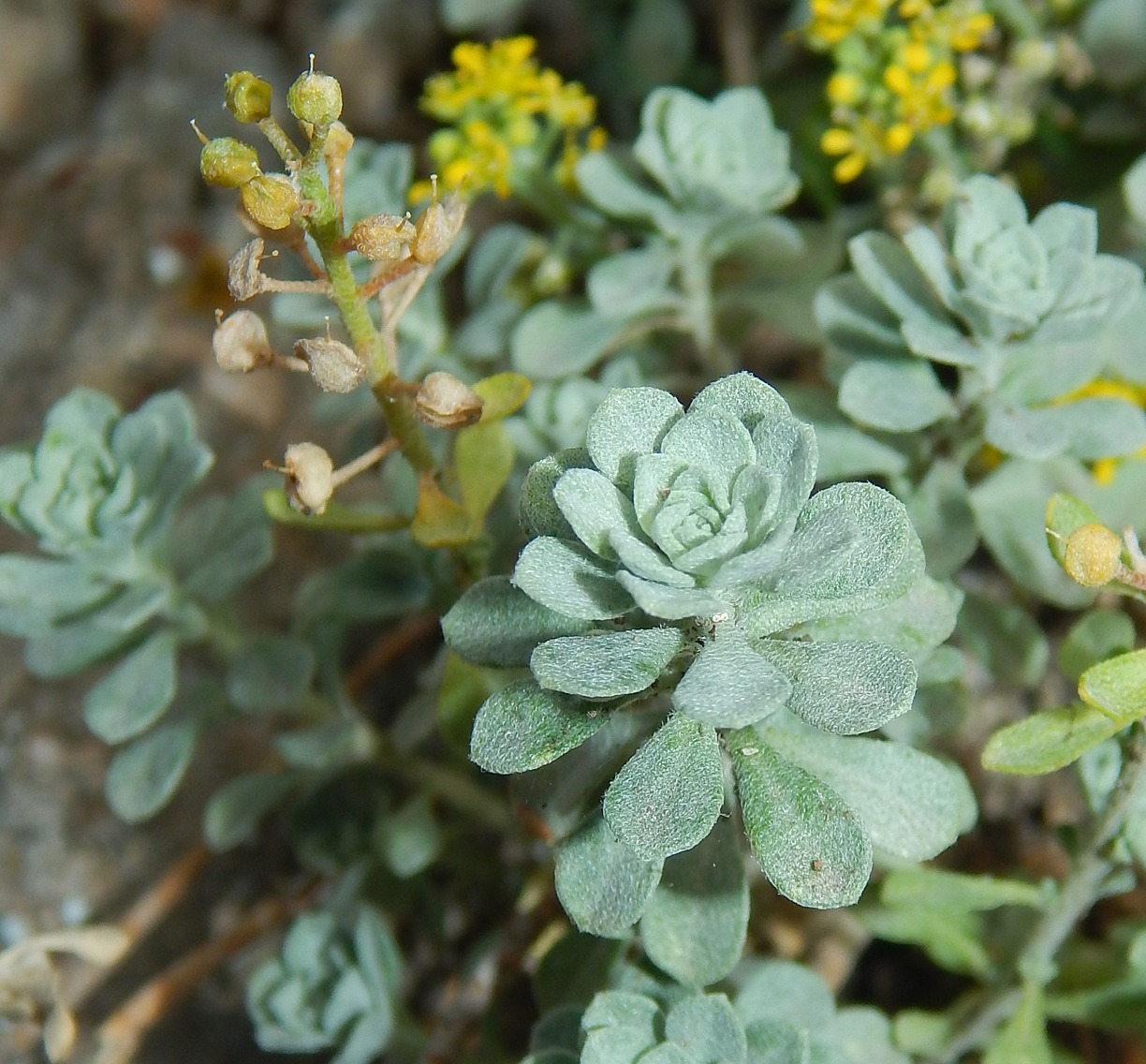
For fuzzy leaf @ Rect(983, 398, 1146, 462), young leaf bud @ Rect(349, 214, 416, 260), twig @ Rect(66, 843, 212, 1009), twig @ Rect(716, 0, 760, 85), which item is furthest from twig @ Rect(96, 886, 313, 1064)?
twig @ Rect(716, 0, 760, 85)

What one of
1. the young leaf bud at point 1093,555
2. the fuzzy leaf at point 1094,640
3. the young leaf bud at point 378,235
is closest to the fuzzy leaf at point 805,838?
the young leaf bud at point 1093,555

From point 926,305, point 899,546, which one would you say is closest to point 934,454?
point 926,305

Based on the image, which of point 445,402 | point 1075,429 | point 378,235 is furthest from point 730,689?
point 1075,429

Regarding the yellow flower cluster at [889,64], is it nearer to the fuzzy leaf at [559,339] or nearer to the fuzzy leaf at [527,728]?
the fuzzy leaf at [559,339]

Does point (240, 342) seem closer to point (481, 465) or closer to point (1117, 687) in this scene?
point (481, 465)

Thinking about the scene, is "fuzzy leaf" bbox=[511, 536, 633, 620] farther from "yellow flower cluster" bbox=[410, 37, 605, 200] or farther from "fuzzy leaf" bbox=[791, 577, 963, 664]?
"yellow flower cluster" bbox=[410, 37, 605, 200]

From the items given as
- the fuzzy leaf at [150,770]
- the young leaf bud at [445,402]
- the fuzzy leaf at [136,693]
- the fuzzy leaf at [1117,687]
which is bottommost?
the fuzzy leaf at [150,770]
